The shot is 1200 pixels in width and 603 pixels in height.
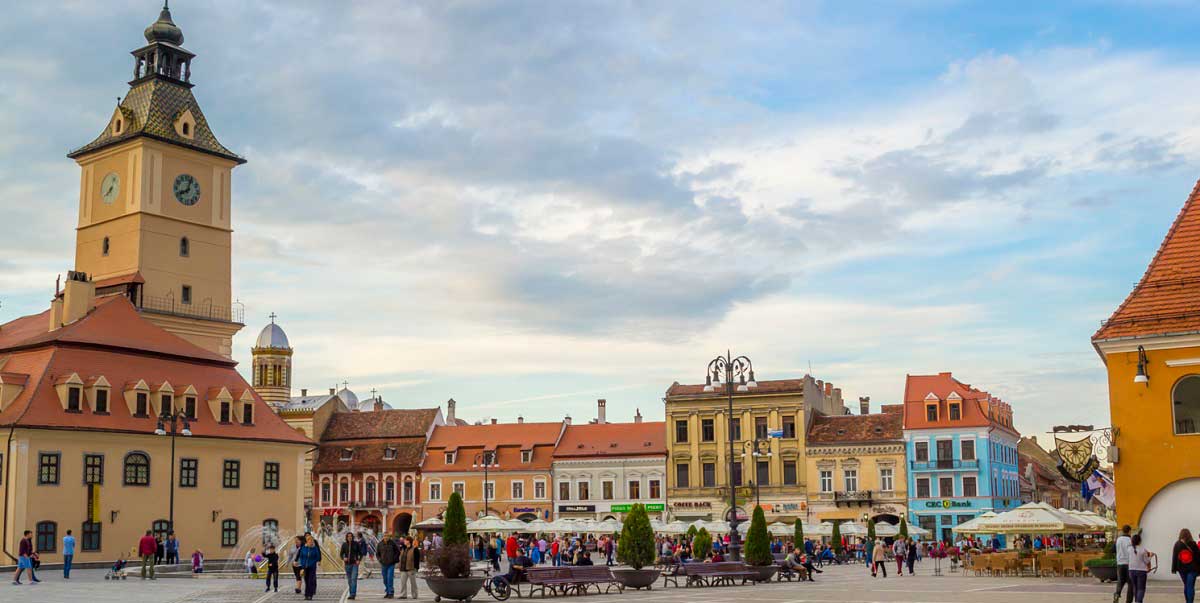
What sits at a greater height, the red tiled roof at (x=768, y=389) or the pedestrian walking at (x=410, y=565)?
the red tiled roof at (x=768, y=389)

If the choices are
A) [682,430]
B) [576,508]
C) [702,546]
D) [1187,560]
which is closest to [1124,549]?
[1187,560]

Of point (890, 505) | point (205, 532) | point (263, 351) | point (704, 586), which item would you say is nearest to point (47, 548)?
point (205, 532)

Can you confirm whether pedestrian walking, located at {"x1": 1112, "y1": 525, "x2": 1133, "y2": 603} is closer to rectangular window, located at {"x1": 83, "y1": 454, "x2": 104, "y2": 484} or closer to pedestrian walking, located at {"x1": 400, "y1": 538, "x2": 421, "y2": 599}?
pedestrian walking, located at {"x1": 400, "y1": 538, "x2": 421, "y2": 599}

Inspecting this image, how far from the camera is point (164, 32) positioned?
67.6 metres

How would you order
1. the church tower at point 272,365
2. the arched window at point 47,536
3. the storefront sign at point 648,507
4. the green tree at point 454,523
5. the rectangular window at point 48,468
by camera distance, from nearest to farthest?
the green tree at point 454,523
the arched window at point 47,536
the rectangular window at point 48,468
the storefront sign at point 648,507
the church tower at point 272,365

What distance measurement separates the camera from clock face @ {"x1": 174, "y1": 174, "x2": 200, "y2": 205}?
65.8 metres

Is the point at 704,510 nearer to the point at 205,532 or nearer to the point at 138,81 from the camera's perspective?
the point at 205,532

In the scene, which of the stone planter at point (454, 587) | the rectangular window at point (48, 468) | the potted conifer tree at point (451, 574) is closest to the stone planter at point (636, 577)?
the potted conifer tree at point (451, 574)

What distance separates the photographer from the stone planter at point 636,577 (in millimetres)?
31172

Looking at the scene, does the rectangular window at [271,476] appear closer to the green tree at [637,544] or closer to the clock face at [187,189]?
the clock face at [187,189]

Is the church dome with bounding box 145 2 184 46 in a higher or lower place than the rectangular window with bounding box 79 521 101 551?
higher

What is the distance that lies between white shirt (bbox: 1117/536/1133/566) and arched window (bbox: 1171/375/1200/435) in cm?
723

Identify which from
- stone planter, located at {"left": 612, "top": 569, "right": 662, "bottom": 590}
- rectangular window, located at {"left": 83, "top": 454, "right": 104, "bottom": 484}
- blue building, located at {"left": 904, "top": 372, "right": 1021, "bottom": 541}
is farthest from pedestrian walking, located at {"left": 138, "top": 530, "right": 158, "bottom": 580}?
blue building, located at {"left": 904, "top": 372, "right": 1021, "bottom": 541}

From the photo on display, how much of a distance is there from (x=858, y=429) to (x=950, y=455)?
19.1 feet
